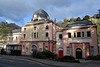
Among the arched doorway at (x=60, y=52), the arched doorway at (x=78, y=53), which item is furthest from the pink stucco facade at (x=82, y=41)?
the arched doorway at (x=60, y=52)

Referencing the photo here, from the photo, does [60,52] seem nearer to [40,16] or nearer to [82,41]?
[82,41]

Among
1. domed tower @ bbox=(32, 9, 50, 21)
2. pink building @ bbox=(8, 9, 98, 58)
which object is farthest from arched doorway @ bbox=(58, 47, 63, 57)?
domed tower @ bbox=(32, 9, 50, 21)

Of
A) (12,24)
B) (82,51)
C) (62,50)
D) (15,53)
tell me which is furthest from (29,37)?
(12,24)

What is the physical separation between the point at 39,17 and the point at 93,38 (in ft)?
67.9

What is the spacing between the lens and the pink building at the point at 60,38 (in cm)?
2315

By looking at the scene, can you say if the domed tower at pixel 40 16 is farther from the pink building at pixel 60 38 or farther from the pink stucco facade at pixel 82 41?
the pink stucco facade at pixel 82 41

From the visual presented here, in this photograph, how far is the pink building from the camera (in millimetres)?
23152

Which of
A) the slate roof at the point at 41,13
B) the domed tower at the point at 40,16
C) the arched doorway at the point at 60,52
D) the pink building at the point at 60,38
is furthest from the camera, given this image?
the slate roof at the point at 41,13

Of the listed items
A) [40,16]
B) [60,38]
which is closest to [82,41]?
[60,38]

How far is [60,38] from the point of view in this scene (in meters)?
28.0

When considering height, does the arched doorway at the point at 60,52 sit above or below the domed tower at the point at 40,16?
below

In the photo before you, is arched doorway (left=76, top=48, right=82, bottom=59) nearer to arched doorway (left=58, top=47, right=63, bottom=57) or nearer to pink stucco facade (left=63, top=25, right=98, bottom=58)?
pink stucco facade (left=63, top=25, right=98, bottom=58)

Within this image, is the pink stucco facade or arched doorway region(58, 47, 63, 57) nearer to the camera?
the pink stucco facade

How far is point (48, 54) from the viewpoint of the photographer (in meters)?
20.8
